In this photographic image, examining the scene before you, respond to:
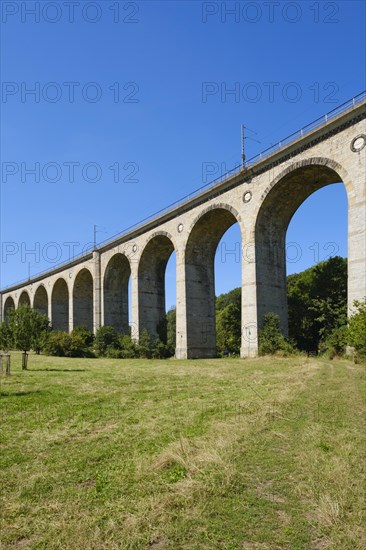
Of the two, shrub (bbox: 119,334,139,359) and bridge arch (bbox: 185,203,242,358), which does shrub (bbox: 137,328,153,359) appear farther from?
bridge arch (bbox: 185,203,242,358)

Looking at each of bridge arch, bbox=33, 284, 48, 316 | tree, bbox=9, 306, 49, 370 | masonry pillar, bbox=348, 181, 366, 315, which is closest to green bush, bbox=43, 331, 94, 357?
tree, bbox=9, 306, 49, 370

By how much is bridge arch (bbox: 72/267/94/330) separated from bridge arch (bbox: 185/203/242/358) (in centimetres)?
2309

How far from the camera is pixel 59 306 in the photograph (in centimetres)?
6150

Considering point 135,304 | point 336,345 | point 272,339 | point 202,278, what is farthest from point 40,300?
point 336,345

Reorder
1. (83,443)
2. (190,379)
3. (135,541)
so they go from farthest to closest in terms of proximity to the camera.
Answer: (190,379), (83,443), (135,541)

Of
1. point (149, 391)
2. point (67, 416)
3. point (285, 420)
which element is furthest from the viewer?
point (149, 391)

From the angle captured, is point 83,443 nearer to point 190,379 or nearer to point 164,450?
point 164,450

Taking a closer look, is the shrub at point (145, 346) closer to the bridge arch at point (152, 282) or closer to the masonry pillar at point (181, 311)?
the bridge arch at point (152, 282)

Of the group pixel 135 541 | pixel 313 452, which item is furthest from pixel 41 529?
pixel 313 452

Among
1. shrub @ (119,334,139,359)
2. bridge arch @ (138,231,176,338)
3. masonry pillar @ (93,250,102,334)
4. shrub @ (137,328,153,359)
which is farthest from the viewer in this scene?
masonry pillar @ (93,250,102,334)

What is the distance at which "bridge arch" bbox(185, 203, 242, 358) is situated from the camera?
32188mm

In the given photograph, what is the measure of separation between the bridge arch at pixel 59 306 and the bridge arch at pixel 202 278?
32500 millimetres

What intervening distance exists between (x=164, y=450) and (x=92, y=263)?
4398cm

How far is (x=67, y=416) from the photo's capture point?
26.0ft
